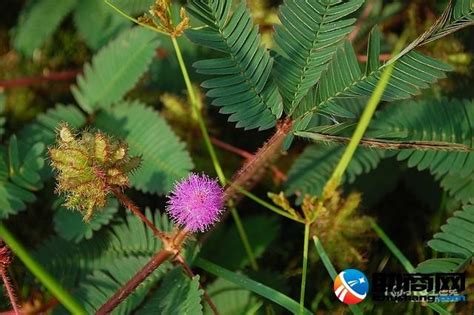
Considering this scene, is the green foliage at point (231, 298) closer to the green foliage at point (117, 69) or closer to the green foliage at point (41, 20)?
the green foliage at point (117, 69)

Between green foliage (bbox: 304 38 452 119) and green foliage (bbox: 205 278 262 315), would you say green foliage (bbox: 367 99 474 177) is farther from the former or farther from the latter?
green foliage (bbox: 205 278 262 315)

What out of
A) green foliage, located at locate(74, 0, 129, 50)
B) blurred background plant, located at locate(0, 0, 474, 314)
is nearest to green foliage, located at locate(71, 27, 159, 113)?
blurred background plant, located at locate(0, 0, 474, 314)

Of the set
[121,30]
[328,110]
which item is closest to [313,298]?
[328,110]

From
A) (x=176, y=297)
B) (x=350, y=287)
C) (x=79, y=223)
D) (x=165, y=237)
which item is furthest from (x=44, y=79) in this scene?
(x=350, y=287)

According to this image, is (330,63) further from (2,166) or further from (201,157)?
(2,166)

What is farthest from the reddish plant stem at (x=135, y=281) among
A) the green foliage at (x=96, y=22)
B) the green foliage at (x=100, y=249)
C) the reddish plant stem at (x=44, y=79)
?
the reddish plant stem at (x=44, y=79)

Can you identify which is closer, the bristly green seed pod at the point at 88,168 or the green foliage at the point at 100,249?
the bristly green seed pod at the point at 88,168
